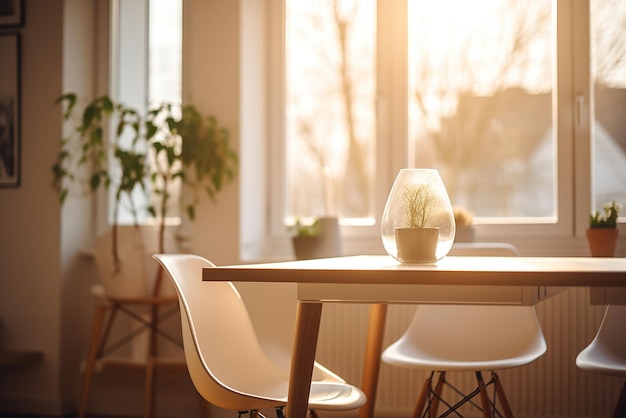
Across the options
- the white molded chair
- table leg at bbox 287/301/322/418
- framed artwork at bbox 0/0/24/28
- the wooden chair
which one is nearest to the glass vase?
table leg at bbox 287/301/322/418

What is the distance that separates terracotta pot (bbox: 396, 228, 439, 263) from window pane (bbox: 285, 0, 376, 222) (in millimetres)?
1939

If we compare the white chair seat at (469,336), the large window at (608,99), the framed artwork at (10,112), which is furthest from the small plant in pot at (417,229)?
the framed artwork at (10,112)

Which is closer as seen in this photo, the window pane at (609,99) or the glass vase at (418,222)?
the glass vase at (418,222)

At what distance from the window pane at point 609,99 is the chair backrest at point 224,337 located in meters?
1.85

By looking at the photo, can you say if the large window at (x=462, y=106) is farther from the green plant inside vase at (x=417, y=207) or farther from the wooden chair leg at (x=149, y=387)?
the green plant inside vase at (x=417, y=207)

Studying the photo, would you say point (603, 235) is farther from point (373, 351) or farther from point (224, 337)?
point (224, 337)

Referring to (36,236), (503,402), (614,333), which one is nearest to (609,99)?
(614,333)

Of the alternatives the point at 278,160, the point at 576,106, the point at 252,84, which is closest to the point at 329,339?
the point at 278,160

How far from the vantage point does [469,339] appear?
279 cm

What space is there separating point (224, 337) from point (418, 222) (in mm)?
751

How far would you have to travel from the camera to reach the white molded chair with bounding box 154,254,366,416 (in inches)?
76.7

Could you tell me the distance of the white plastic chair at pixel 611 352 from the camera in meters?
2.30

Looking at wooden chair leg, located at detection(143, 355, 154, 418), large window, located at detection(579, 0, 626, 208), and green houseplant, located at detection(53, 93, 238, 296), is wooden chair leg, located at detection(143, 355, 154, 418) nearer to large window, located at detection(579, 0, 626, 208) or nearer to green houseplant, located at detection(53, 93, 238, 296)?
green houseplant, located at detection(53, 93, 238, 296)

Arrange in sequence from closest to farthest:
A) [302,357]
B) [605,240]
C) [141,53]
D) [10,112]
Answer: [302,357]
[605,240]
[10,112]
[141,53]
